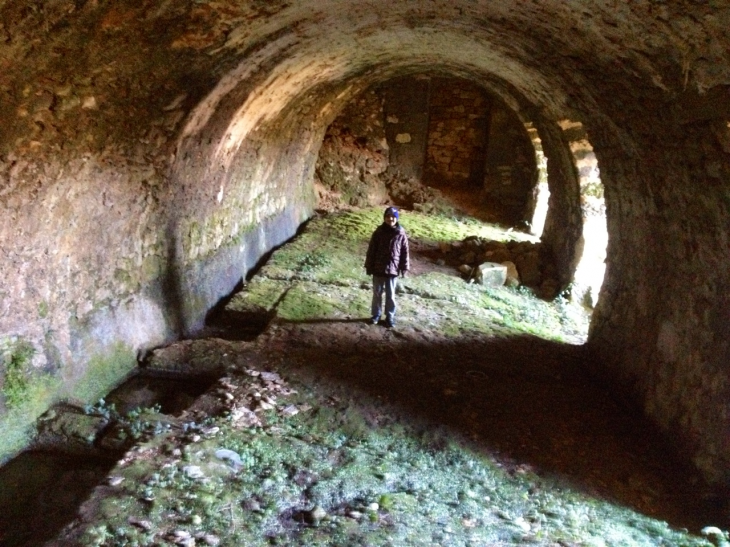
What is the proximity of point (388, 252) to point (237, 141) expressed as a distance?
228 cm

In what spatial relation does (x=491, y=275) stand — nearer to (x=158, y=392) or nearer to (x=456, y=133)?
(x=158, y=392)

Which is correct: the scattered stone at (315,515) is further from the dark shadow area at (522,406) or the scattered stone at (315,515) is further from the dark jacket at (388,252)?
the dark jacket at (388,252)

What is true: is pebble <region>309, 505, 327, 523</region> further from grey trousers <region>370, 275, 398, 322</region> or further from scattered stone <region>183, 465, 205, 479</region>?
grey trousers <region>370, 275, 398, 322</region>

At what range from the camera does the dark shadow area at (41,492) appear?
117 inches

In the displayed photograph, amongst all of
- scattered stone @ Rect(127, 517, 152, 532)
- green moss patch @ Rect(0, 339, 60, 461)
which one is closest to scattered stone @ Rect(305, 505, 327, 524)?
scattered stone @ Rect(127, 517, 152, 532)

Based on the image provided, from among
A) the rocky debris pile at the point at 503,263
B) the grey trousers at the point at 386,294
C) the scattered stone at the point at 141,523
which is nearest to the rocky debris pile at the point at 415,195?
the rocky debris pile at the point at 503,263

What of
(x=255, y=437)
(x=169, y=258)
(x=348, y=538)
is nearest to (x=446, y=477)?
(x=348, y=538)

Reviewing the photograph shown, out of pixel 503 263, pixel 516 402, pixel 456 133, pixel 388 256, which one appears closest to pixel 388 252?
pixel 388 256

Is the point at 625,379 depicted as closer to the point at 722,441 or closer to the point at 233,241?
the point at 722,441

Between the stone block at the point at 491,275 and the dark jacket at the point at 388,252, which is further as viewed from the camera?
the stone block at the point at 491,275

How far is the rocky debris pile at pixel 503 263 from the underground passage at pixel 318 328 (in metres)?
1.19

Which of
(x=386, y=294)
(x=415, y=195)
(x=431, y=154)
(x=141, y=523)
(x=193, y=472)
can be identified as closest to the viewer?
(x=141, y=523)

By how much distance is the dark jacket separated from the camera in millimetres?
5848

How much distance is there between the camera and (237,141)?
6543 millimetres
